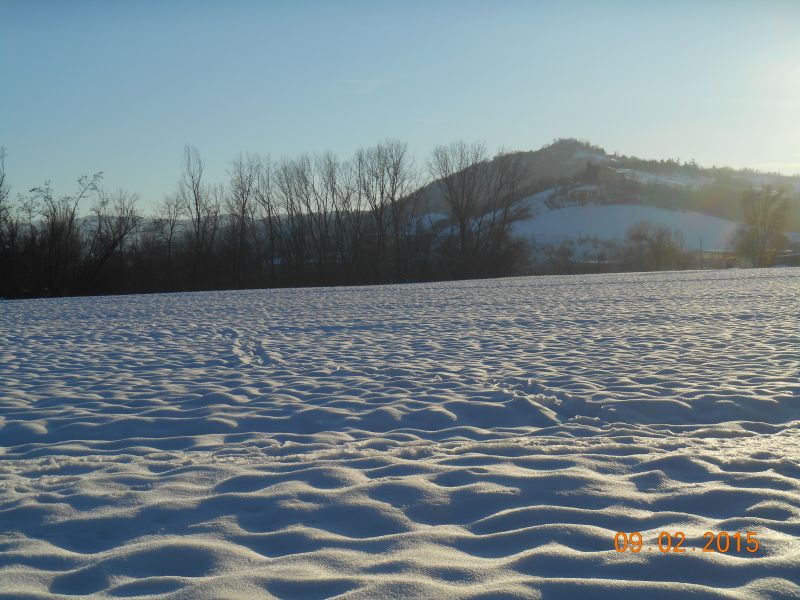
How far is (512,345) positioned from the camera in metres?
9.41

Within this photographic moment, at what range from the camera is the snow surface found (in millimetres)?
91794

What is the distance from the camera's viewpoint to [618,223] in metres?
97.8

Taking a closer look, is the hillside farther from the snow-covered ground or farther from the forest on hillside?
the snow-covered ground

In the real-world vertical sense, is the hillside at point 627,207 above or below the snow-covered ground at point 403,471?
above

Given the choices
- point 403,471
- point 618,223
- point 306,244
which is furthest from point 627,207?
point 403,471
